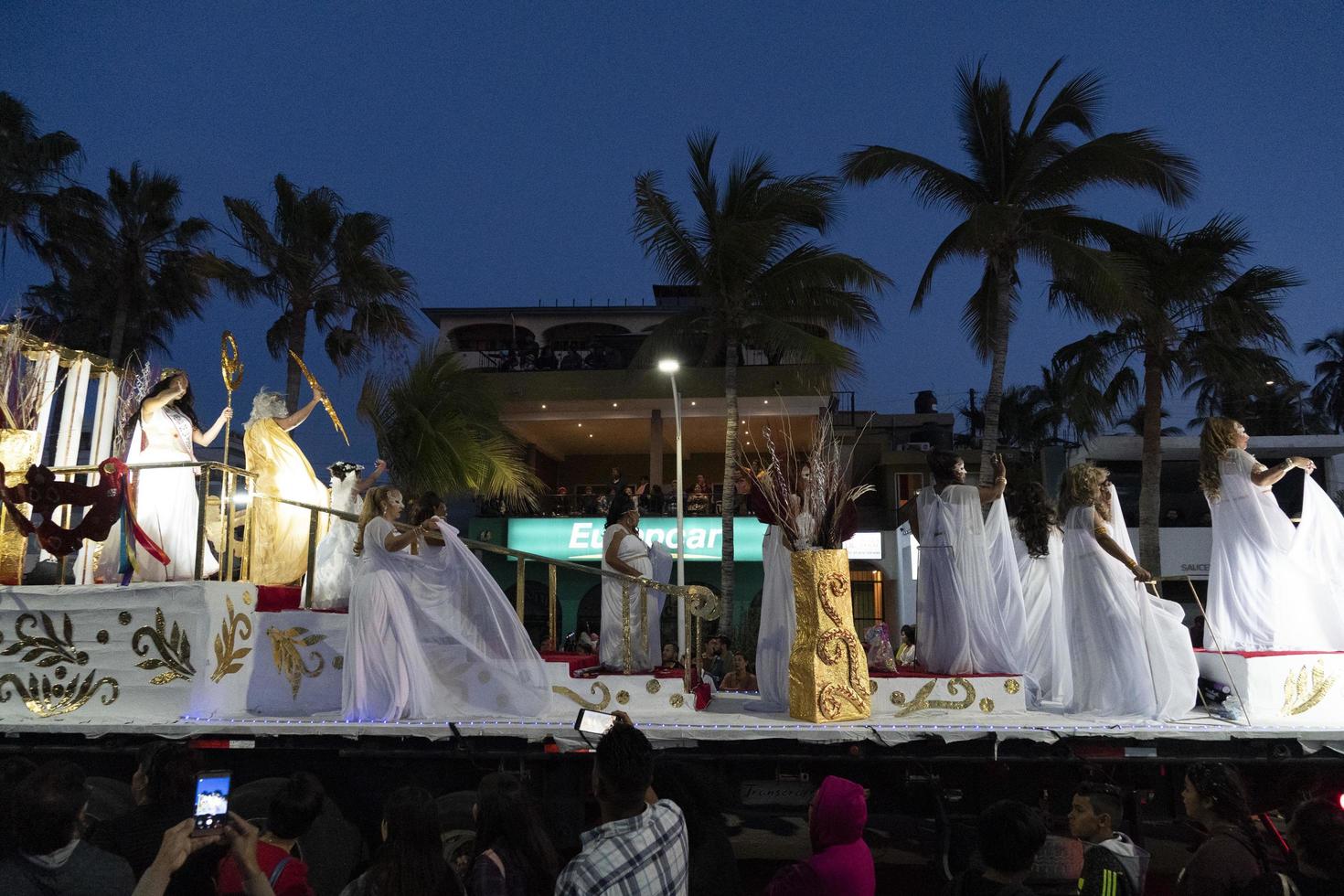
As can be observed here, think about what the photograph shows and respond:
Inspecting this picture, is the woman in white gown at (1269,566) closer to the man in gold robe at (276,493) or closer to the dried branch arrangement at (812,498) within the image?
the dried branch arrangement at (812,498)

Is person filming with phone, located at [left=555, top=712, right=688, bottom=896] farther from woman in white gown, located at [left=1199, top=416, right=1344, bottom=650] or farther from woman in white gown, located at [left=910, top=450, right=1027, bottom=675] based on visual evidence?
woman in white gown, located at [left=1199, top=416, right=1344, bottom=650]

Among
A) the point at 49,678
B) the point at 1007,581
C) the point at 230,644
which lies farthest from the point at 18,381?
the point at 1007,581

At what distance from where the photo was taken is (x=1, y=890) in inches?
117

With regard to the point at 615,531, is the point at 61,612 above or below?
below

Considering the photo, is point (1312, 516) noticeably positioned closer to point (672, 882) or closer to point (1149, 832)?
point (1149, 832)

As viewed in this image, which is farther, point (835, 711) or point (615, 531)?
point (615, 531)

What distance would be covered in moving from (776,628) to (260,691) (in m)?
3.89

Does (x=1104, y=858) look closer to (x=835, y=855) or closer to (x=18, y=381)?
(x=835, y=855)

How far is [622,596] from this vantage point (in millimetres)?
7922

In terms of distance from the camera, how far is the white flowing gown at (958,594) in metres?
7.41

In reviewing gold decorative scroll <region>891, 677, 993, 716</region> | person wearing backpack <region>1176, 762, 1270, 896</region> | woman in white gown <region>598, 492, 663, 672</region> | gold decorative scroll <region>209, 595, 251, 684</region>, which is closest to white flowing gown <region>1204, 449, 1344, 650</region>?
gold decorative scroll <region>891, 677, 993, 716</region>

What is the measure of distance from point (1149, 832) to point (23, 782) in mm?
6131

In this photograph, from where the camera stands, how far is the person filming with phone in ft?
9.66

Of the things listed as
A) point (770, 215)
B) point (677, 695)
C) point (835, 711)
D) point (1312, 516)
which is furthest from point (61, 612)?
point (770, 215)
